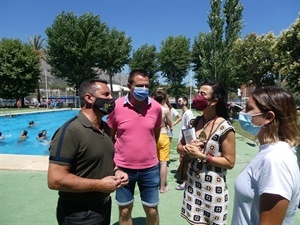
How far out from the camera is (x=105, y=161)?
2336 millimetres

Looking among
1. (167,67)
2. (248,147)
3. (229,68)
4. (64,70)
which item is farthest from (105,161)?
(167,67)

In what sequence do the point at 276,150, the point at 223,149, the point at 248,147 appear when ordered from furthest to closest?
the point at 248,147 < the point at 223,149 < the point at 276,150

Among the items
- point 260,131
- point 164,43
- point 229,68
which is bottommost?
point 260,131

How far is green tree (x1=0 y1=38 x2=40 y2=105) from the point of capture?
37.0 m

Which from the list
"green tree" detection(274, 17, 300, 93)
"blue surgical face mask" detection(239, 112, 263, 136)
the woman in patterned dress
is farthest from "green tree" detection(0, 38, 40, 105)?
"blue surgical face mask" detection(239, 112, 263, 136)

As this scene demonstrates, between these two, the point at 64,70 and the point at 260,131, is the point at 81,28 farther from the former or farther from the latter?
the point at 260,131

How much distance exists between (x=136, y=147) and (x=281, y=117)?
2.03 metres

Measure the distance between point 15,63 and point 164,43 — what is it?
79.8ft

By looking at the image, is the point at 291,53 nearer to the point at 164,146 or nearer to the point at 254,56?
the point at 254,56

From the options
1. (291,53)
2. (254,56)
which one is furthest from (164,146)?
(254,56)

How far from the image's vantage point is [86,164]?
2207 mm

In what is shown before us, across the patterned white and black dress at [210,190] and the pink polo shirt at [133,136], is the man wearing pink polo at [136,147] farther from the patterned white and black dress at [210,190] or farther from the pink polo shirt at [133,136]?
the patterned white and black dress at [210,190]

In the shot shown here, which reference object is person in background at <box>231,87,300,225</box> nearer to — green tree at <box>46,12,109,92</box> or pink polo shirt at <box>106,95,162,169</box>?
pink polo shirt at <box>106,95,162,169</box>

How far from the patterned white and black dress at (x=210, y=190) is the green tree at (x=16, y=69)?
3928 centimetres
